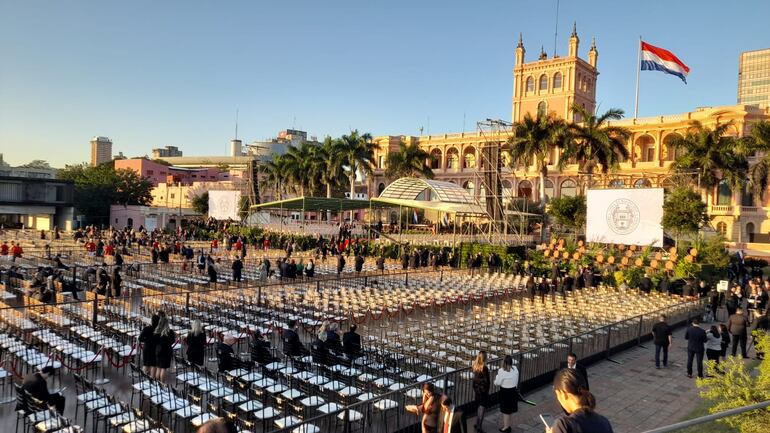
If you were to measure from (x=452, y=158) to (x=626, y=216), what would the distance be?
4729 cm

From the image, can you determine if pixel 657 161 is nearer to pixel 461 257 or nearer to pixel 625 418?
pixel 461 257

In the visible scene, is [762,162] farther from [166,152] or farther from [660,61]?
[166,152]

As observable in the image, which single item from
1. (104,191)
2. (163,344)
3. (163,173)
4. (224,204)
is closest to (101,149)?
(163,173)

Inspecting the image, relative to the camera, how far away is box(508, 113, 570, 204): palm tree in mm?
42406

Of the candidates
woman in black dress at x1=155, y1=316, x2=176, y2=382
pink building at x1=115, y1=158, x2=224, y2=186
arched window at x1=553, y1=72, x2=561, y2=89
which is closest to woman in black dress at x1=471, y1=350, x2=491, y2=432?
woman in black dress at x1=155, y1=316, x2=176, y2=382

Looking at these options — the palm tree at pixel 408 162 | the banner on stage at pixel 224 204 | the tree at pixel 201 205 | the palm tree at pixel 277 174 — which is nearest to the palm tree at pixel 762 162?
the palm tree at pixel 408 162

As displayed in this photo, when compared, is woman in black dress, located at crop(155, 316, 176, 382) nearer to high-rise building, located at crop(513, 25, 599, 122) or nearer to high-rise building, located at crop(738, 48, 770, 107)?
high-rise building, located at crop(513, 25, 599, 122)

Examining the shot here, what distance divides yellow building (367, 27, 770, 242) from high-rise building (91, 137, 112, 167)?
14428cm

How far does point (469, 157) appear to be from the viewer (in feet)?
250

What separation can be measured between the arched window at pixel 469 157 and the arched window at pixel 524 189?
8.42 metres

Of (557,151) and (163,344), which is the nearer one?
(163,344)

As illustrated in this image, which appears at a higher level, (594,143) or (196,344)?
(594,143)

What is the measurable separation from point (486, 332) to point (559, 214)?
28968 millimetres

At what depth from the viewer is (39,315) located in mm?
13742
